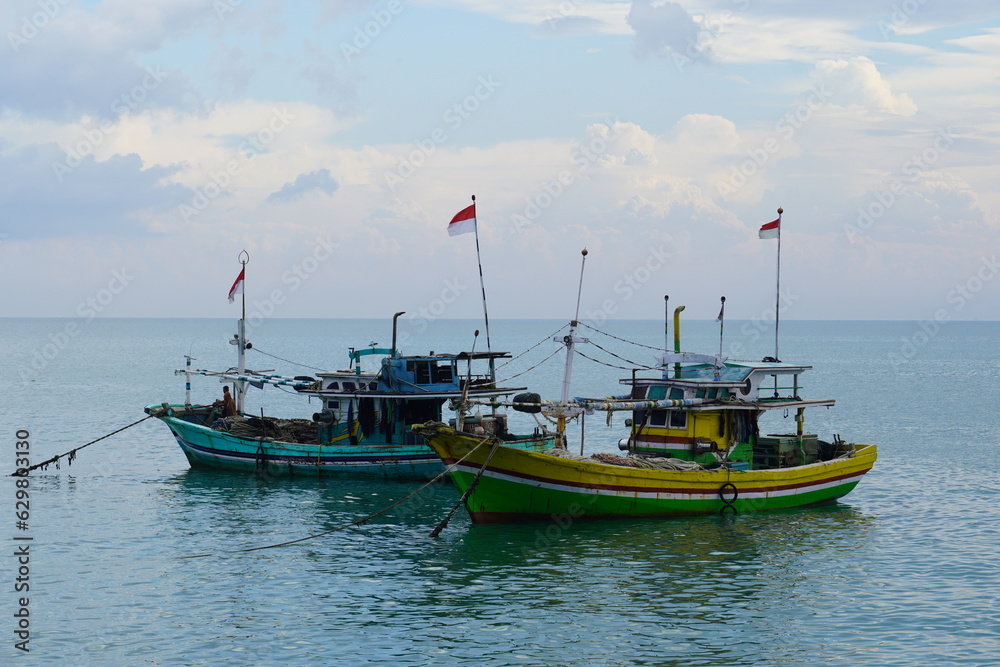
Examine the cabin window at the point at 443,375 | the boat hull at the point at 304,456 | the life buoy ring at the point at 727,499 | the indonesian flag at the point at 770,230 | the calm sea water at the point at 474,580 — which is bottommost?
the calm sea water at the point at 474,580

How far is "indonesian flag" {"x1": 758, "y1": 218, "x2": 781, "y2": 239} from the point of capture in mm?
37188

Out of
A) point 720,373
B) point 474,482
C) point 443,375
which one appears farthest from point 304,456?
point 720,373

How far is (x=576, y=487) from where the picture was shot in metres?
31.1

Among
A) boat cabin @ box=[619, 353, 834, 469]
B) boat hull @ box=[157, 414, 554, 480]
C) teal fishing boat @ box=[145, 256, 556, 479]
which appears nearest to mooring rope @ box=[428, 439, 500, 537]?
boat cabin @ box=[619, 353, 834, 469]

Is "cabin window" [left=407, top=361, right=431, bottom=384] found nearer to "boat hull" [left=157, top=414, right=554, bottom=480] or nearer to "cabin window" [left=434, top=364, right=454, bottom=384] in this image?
"cabin window" [left=434, top=364, right=454, bottom=384]

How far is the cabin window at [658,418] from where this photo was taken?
35.3 m

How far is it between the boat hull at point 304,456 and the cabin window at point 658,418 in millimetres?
5462

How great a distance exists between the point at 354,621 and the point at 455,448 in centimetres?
852

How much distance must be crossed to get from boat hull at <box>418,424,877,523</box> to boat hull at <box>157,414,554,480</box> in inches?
306

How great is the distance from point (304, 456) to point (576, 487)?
14494 millimetres

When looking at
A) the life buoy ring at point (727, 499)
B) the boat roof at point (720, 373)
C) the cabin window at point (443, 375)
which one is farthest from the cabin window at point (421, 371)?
the life buoy ring at point (727, 499)

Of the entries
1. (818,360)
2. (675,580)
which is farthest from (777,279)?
(818,360)

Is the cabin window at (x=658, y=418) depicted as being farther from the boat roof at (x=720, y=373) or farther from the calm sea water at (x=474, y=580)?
the calm sea water at (x=474, y=580)

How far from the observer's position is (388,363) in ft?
135
